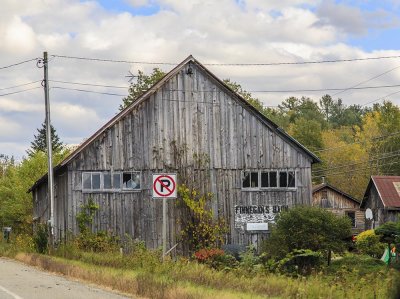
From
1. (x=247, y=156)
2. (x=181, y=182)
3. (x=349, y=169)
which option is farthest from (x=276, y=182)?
(x=349, y=169)

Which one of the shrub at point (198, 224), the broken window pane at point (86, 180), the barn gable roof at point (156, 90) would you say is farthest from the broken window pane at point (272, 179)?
the broken window pane at point (86, 180)

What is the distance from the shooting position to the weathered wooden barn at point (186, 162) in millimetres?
33562

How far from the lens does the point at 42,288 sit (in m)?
16.5

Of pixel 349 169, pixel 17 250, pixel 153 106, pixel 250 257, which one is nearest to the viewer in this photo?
pixel 250 257

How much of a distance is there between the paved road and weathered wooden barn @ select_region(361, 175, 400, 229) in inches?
1352

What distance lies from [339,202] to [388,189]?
14.3m

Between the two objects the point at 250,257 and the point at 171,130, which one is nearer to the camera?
the point at 250,257

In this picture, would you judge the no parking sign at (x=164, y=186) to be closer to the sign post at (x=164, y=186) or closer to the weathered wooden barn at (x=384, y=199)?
the sign post at (x=164, y=186)

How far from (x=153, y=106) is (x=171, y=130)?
4.65 ft

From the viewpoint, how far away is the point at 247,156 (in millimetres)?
34938

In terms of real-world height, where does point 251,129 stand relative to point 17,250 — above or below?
above

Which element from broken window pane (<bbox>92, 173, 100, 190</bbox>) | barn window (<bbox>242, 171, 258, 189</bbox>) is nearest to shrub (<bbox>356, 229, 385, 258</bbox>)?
barn window (<bbox>242, 171, 258, 189</bbox>)

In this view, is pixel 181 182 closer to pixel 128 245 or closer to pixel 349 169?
pixel 128 245

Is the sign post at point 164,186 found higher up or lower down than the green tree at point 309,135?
lower down
